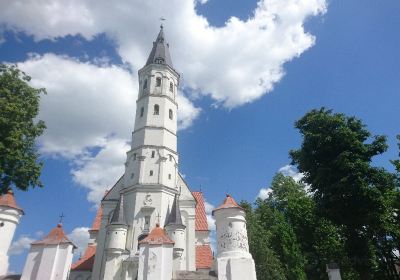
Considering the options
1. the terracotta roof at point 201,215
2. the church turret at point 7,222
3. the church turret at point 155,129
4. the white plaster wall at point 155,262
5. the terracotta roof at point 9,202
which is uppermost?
the church turret at point 155,129

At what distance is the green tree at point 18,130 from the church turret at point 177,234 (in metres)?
10.0

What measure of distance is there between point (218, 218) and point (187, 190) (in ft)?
53.3

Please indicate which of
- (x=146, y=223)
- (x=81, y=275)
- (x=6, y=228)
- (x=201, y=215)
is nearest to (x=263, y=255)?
(x=146, y=223)

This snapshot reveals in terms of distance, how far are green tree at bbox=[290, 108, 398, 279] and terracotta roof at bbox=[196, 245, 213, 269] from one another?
11.7m

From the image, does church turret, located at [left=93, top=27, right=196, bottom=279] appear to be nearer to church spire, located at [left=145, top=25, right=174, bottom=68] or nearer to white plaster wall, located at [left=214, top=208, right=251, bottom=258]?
church spire, located at [left=145, top=25, right=174, bottom=68]

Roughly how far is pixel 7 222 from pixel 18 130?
5474 millimetres

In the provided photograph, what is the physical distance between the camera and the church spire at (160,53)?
3322cm

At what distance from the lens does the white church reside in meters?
11.3

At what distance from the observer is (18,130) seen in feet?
54.1

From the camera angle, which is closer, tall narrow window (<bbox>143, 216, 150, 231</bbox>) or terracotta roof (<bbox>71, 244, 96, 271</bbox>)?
tall narrow window (<bbox>143, 216, 150, 231</bbox>)

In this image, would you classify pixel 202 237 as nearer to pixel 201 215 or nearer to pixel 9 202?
pixel 201 215

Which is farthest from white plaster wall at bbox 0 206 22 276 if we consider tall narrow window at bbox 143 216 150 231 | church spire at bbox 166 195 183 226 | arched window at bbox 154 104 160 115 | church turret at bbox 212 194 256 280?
arched window at bbox 154 104 160 115

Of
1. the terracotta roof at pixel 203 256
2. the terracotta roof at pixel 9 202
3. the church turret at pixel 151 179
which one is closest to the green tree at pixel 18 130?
the terracotta roof at pixel 9 202

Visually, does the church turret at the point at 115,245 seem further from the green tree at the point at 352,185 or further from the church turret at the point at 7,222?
the green tree at the point at 352,185
